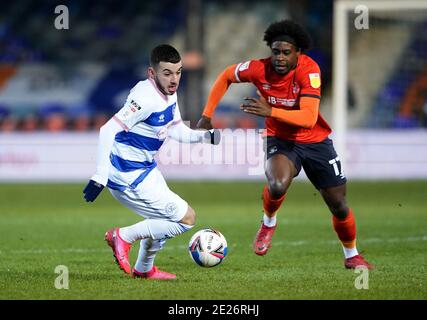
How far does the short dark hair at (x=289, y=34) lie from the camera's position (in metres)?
8.14

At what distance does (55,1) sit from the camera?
30.0 meters

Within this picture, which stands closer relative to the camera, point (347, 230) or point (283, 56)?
point (283, 56)

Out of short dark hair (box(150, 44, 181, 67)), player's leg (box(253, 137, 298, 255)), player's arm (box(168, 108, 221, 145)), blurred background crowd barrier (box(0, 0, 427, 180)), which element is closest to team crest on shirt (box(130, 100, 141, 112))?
short dark hair (box(150, 44, 181, 67))

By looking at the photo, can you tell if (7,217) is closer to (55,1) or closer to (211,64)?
(211,64)

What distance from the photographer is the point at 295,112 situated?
794 cm

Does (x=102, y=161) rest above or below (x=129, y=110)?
below

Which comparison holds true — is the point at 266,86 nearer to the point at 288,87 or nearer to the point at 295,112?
the point at 288,87

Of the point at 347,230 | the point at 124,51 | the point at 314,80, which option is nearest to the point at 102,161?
the point at 314,80

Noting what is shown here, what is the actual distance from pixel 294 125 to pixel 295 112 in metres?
0.12

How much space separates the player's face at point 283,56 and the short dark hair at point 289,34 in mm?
58

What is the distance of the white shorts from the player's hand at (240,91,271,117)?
0.93 meters

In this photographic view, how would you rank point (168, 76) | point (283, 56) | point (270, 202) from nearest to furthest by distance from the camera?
point (168, 76)
point (283, 56)
point (270, 202)

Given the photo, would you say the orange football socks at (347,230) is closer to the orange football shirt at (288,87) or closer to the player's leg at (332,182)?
the player's leg at (332,182)
